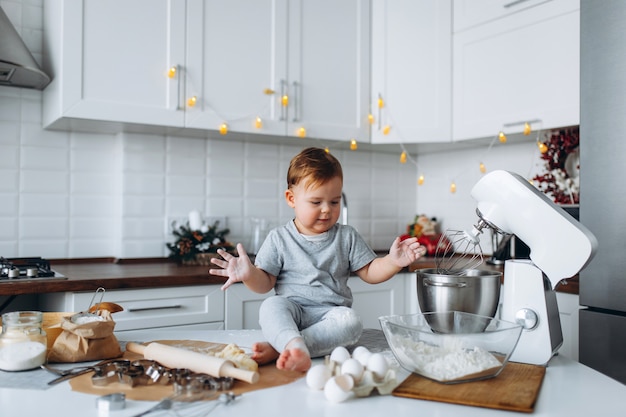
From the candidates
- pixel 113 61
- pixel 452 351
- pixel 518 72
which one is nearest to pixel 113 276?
pixel 113 61

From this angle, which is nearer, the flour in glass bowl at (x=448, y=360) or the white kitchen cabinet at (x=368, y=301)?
the flour in glass bowl at (x=448, y=360)

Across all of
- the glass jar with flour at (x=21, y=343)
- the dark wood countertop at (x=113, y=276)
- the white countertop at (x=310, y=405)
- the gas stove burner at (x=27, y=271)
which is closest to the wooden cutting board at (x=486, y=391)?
the white countertop at (x=310, y=405)

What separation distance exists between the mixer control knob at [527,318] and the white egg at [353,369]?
0.44 m

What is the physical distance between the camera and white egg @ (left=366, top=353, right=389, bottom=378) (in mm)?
941

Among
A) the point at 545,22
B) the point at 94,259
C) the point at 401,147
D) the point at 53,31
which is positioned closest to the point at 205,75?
the point at 53,31

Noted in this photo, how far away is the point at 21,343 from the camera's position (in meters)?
1.06

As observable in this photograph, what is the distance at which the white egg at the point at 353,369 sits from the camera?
0.93 m

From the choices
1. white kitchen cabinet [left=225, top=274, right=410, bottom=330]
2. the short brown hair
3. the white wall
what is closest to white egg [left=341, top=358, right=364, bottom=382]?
the short brown hair

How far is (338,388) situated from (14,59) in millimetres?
1858

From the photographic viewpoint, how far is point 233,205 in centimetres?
293

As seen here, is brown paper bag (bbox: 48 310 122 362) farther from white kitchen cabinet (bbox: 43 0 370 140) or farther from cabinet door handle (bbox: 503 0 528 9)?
cabinet door handle (bbox: 503 0 528 9)

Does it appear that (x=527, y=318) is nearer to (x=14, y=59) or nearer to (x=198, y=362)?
(x=198, y=362)

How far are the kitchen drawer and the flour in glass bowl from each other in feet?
4.48

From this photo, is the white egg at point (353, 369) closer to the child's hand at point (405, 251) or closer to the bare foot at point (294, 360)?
the bare foot at point (294, 360)
